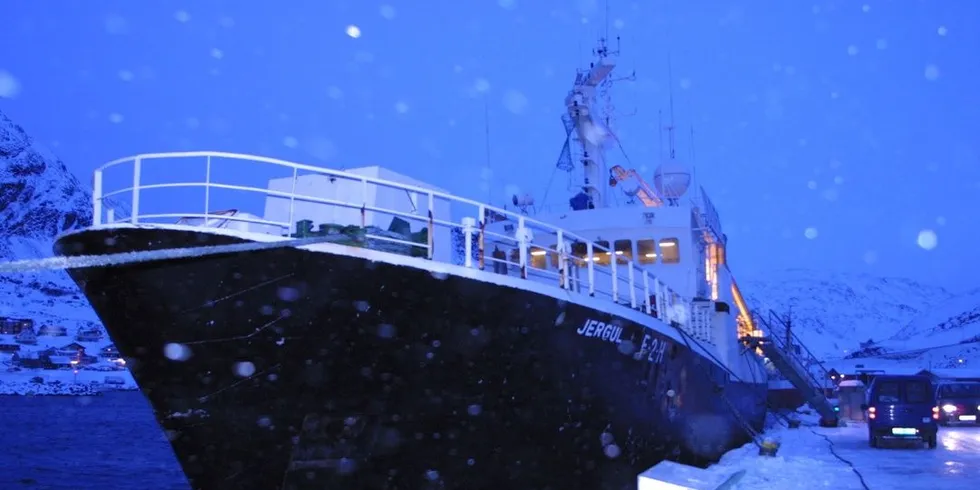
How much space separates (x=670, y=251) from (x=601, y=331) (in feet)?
24.0

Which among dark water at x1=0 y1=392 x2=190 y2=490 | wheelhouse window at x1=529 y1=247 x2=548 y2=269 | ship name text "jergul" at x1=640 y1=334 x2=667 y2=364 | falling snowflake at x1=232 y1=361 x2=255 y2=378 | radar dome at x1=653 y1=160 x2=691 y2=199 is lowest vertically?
dark water at x1=0 y1=392 x2=190 y2=490

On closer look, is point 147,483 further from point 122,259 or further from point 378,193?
point 122,259

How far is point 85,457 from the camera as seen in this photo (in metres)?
30.8

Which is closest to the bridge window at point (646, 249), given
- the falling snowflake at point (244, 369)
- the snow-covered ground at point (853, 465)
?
the snow-covered ground at point (853, 465)

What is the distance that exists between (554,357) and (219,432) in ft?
12.1

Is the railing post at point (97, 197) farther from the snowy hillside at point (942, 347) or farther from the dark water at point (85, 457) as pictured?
the snowy hillside at point (942, 347)

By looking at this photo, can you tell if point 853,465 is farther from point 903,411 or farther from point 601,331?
point 601,331

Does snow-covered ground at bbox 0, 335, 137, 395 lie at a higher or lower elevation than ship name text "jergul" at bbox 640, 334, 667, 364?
higher

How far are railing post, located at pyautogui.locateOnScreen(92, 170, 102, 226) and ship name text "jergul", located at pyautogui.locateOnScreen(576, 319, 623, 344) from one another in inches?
207

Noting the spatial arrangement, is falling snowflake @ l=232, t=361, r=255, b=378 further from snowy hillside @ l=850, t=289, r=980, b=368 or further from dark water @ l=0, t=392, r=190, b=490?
snowy hillside @ l=850, t=289, r=980, b=368

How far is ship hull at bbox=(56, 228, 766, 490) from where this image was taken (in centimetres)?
777

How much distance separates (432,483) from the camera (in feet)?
29.5

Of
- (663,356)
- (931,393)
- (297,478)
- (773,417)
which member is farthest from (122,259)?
(773,417)

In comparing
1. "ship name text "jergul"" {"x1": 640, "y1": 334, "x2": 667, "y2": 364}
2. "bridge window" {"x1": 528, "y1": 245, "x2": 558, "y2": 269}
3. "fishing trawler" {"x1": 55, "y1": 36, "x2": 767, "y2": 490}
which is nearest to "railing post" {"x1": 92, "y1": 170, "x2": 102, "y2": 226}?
"fishing trawler" {"x1": 55, "y1": 36, "x2": 767, "y2": 490}
